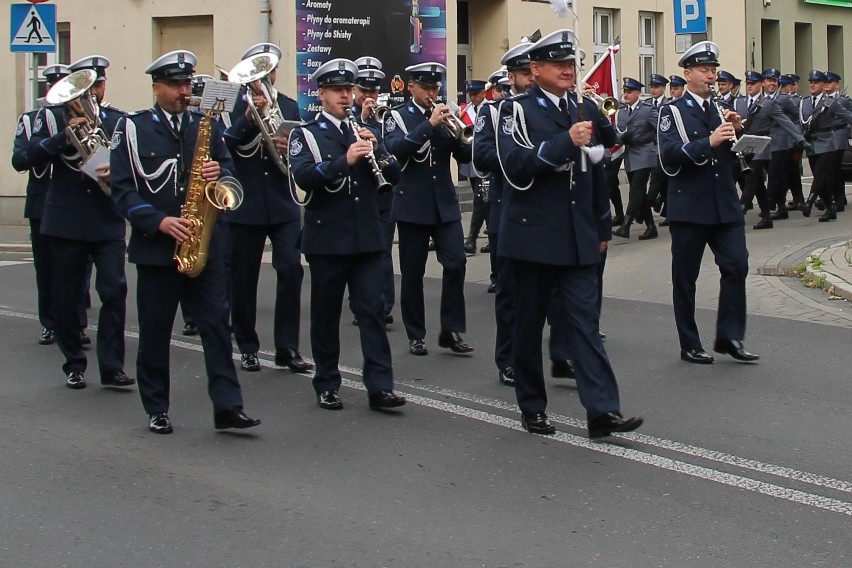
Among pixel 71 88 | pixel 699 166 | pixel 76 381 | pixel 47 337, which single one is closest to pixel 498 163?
pixel 699 166

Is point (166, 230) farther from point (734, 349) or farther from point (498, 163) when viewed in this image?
point (734, 349)

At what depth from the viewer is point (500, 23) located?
24391mm

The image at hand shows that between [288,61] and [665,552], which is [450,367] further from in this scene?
[288,61]

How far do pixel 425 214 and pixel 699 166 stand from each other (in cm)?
194

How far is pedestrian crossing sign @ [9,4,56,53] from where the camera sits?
17.4m

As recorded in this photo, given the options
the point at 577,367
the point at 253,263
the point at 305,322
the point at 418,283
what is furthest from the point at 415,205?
the point at 577,367

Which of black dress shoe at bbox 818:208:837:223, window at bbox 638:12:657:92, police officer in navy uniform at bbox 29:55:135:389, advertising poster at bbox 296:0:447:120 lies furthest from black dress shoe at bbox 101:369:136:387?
window at bbox 638:12:657:92

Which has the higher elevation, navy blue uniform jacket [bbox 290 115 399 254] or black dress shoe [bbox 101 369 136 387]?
navy blue uniform jacket [bbox 290 115 399 254]

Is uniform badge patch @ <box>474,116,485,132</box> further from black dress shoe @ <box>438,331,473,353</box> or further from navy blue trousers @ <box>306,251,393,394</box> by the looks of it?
black dress shoe @ <box>438,331,473,353</box>

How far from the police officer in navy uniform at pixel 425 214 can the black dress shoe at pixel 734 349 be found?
1.77 metres

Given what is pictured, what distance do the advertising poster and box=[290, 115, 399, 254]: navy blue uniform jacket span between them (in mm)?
12712

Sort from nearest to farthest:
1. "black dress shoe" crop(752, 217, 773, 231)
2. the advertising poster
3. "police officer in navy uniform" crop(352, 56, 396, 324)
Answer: "police officer in navy uniform" crop(352, 56, 396, 324), "black dress shoe" crop(752, 217, 773, 231), the advertising poster

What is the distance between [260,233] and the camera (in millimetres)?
9688

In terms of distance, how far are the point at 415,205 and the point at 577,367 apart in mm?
3078
